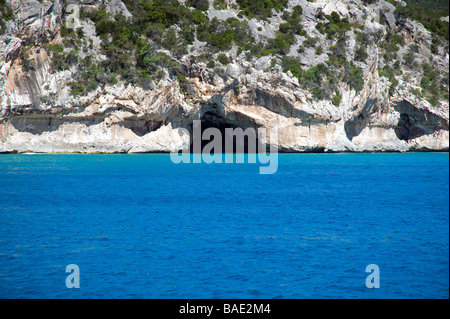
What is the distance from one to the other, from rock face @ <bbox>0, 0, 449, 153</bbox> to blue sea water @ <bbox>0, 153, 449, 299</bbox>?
1882 centimetres

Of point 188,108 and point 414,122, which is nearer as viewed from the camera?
point 188,108

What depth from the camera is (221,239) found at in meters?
14.0

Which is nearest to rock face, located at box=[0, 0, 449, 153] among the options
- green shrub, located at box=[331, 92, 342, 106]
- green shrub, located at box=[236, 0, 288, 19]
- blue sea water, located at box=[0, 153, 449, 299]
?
green shrub, located at box=[331, 92, 342, 106]

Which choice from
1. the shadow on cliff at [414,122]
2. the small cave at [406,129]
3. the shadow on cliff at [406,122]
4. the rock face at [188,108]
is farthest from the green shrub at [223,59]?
the small cave at [406,129]

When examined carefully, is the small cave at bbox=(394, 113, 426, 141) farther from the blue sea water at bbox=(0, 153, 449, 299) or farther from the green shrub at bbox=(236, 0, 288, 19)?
the blue sea water at bbox=(0, 153, 449, 299)

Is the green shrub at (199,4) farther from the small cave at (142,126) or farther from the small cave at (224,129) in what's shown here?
the small cave at (142,126)

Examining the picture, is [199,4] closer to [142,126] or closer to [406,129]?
[142,126]

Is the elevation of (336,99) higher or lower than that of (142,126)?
higher

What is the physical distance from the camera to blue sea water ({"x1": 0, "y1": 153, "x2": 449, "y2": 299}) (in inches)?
394

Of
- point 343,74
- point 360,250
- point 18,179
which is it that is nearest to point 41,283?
point 360,250

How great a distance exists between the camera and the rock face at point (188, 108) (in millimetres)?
43969

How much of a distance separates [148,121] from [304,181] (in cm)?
2549

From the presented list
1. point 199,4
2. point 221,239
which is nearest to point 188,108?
point 199,4

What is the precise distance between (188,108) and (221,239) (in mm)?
37757
